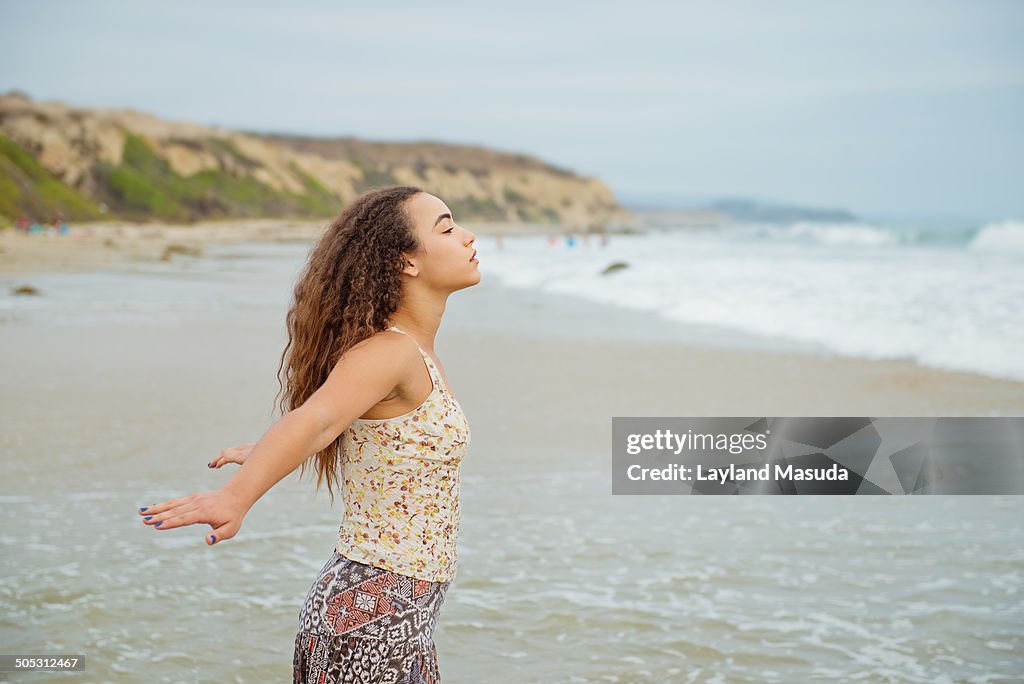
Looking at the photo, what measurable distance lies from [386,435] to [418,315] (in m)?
0.30

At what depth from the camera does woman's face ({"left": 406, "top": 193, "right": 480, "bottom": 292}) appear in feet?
8.02

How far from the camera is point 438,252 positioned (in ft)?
8.02

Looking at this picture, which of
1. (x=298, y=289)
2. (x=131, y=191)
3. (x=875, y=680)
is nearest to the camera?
(x=298, y=289)

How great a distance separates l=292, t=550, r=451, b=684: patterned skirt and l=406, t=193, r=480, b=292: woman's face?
2.22 feet

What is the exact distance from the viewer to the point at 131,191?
234 feet

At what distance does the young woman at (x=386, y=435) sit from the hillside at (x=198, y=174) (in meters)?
47.5

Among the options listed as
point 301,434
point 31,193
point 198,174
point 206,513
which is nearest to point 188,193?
point 198,174

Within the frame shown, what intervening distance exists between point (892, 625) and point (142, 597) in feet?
10.6

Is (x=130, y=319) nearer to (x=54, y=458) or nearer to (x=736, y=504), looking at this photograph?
(x=54, y=458)

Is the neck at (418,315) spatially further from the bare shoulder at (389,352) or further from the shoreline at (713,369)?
the shoreline at (713,369)

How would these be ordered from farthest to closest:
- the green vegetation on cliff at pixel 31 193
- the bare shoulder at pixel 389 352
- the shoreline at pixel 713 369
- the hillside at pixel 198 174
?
the hillside at pixel 198 174, the green vegetation on cliff at pixel 31 193, the shoreline at pixel 713 369, the bare shoulder at pixel 389 352

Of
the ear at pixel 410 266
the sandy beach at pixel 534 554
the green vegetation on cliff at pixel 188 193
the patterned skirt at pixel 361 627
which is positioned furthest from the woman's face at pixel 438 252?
the green vegetation on cliff at pixel 188 193

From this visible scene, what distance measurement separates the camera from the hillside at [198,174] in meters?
64.4

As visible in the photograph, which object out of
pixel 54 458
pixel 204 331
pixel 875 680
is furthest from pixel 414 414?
pixel 204 331
